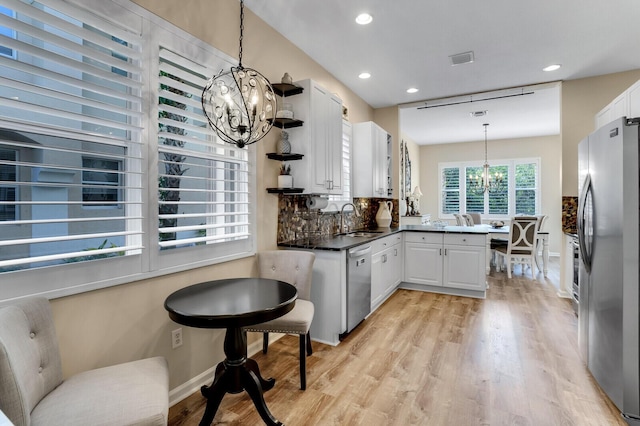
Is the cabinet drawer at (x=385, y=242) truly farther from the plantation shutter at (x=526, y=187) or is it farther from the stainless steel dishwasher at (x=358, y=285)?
the plantation shutter at (x=526, y=187)

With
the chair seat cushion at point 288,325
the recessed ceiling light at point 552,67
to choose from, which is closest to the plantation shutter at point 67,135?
the chair seat cushion at point 288,325

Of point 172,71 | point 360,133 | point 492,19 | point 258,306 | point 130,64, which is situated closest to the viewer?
point 258,306

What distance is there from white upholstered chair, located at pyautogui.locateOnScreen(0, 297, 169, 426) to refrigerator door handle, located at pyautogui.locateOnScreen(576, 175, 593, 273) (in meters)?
2.87

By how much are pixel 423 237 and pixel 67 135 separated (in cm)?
411

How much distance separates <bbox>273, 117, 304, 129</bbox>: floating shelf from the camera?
287cm

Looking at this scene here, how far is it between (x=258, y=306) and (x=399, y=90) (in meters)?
4.08

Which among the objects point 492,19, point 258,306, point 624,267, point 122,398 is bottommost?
point 122,398

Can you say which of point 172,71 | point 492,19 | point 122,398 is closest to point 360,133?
point 492,19

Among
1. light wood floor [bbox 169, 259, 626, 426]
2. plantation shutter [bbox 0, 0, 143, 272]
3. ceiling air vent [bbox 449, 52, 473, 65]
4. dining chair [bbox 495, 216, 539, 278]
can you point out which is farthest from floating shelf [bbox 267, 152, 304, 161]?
dining chair [bbox 495, 216, 539, 278]

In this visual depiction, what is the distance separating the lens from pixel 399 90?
183 inches

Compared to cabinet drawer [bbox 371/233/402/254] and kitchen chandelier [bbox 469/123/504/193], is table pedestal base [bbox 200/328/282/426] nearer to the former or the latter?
cabinet drawer [bbox 371/233/402/254]

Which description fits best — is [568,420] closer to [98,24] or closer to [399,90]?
[98,24]

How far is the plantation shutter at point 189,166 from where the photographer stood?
2.01m

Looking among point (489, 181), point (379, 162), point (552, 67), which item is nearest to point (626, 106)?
point (552, 67)
